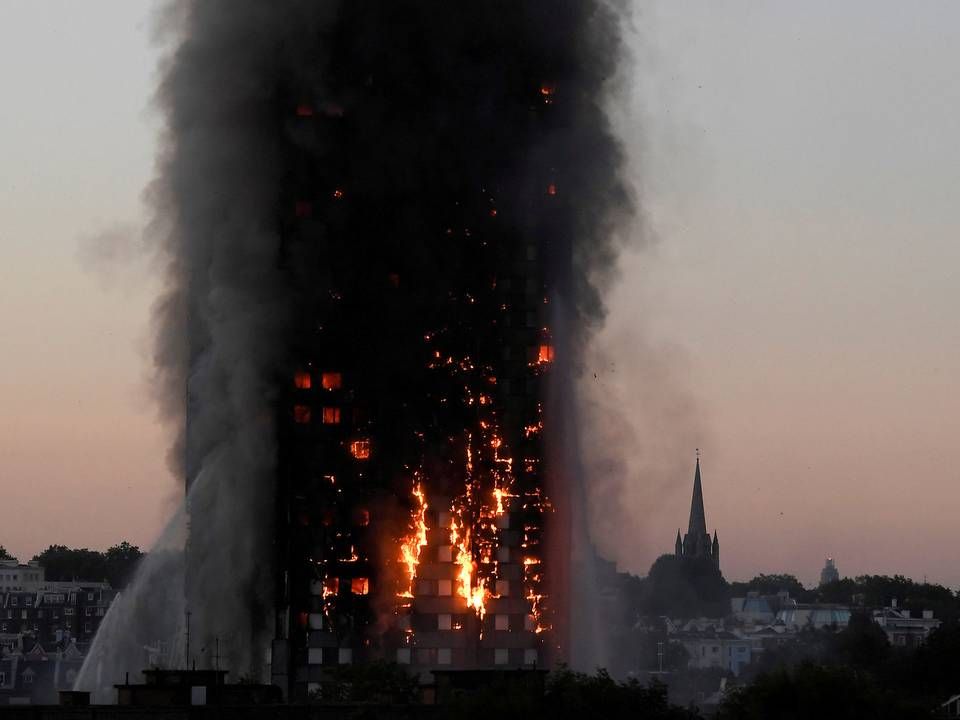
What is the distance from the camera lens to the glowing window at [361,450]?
17500cm

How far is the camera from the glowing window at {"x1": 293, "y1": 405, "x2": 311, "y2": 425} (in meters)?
176

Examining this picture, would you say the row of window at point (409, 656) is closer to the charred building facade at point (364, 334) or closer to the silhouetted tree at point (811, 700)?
the charred building facade at point (364, 334)

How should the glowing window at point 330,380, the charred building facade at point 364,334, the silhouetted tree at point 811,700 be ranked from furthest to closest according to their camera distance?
the glowing window at point 330,380 → the charred building facade at point 364,334 → the silhouetted tree at point 811,700

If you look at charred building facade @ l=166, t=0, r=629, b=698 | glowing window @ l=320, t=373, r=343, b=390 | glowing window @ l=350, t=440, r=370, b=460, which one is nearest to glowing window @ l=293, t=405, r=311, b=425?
charred building facade @ l=166, t=0, r=629, b=698

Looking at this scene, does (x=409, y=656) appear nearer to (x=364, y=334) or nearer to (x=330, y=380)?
(x=330, y=380)

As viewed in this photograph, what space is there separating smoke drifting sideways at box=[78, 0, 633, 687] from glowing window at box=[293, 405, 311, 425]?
1.85 m

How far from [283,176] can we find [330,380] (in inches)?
535

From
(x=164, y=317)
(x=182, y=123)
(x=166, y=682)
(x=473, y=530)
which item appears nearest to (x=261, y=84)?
(x=182, y=123)

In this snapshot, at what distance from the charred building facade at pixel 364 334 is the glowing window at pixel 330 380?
0.43 feet

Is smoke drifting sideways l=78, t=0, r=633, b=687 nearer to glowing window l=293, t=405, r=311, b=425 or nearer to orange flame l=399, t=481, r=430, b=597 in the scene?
glowing window l=293, t=405, r=311, b=425

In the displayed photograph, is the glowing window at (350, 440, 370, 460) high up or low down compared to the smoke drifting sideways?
down

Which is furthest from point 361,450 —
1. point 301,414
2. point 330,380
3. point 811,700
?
point 811,700

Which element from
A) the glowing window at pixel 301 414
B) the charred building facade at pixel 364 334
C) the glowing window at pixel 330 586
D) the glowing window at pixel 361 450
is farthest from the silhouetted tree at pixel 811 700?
the glowing window at pixel 301 414

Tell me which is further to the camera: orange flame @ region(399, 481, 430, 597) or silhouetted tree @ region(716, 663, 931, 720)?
orange flame @ region(399, 481, 430, 597)
